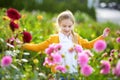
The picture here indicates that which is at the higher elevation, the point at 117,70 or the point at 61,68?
the point at 61,68

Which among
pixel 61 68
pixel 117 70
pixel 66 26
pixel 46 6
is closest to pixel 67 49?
pixel 66 26

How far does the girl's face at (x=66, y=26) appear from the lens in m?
4.39

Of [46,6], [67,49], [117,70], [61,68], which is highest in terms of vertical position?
[46,6]

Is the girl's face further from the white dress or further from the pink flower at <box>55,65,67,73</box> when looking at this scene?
the pink flower at <box>55,65,67,73</box>

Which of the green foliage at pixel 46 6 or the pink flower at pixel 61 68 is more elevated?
the green foliage at pixel 46 6

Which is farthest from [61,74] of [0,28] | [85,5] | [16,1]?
[85,5]

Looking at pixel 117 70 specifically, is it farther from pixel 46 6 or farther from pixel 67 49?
pixel 46 6

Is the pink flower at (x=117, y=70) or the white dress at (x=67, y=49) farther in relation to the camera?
the white dress at (x=67, y=49)

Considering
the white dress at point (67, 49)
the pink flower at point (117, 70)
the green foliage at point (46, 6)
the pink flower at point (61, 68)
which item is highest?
the green foliage at point (46, 6)

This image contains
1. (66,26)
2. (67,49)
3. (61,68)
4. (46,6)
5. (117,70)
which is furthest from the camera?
(46,6)

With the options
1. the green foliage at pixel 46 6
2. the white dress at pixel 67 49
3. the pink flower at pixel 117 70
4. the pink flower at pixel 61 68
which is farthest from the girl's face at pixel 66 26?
the green foliage at pixel 46 6

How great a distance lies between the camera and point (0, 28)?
18.9ft

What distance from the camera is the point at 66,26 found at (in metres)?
4.40

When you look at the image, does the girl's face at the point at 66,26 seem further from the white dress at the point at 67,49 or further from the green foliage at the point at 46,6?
the green foliage at the point at 46,6
